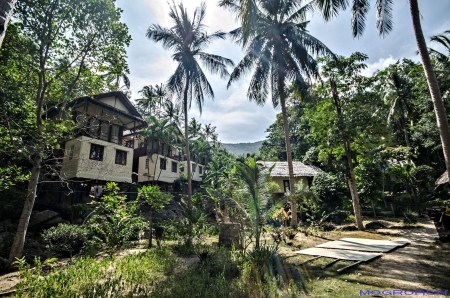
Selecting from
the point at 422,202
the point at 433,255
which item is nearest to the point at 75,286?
the point at 433,255

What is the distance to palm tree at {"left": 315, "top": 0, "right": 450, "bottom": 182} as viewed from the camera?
589 cm

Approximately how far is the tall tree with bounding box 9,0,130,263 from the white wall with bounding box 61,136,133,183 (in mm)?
8024

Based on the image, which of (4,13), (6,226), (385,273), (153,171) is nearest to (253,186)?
(385,273)

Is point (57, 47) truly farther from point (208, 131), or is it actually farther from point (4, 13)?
point (208, 131)

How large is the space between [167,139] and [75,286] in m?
20.9

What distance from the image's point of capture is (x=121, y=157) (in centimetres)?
2017

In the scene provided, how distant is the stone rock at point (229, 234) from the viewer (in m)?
9.55

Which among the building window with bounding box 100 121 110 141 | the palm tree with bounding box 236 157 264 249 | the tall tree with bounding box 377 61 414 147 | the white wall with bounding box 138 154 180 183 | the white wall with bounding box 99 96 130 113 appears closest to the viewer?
the palm tree with bounding box 236 157 264 249

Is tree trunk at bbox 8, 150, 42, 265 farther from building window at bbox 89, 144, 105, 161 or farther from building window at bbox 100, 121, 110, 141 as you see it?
building window at bbox 100, 121, 110, 141

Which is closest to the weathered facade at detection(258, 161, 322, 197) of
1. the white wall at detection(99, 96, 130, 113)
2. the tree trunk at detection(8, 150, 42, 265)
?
the white wall at detection(99, 96, 130, 113)

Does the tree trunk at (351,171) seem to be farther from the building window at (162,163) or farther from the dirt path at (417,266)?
the building window at (162,163)

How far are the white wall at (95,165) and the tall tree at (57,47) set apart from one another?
26.3 feet

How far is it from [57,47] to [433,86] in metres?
12.5

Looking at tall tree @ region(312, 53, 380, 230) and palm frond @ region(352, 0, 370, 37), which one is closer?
palm frond @ region(352, 0, 370, 37)
